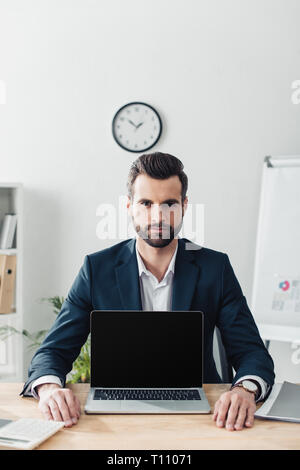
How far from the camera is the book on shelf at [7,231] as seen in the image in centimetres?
295

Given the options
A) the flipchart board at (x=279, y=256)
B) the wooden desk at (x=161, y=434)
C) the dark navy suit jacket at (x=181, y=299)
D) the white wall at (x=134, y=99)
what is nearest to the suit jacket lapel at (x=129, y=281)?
the dark navy suit jacket at (x=181, y=299)

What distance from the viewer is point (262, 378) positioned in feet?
4.41

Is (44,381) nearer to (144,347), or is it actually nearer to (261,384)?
(144,347)

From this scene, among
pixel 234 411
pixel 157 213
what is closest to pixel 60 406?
pixel 234 411

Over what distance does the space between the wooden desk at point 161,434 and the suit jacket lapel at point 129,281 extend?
447 millimetres

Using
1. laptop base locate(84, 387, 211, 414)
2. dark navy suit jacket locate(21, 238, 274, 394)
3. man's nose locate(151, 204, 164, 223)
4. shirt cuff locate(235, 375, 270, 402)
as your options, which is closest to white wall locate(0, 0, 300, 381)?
dark navy suit jacket locate(21, 238, 274, 394)

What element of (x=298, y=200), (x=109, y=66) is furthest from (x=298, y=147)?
(x=109, y=66)

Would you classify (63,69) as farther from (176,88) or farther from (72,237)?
(72,237)

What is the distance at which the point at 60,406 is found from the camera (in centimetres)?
119

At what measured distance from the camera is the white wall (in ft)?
10.2

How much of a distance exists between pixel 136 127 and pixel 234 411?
7.43 feet

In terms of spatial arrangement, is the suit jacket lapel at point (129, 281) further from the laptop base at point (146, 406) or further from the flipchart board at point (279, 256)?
the flipchart board at point (279, 256)

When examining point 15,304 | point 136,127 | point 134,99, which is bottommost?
point 15,304
